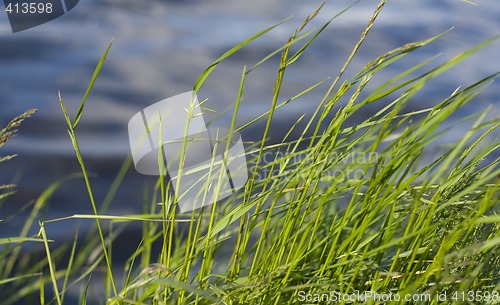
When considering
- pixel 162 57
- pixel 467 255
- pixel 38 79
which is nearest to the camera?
pixel 467 255

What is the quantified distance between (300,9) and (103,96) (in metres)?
1.61

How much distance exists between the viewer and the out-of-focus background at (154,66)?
130 inches

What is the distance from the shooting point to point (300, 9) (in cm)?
488

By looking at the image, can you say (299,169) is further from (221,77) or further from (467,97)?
(221,77)

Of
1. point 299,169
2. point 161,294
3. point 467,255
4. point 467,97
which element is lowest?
point 161,294

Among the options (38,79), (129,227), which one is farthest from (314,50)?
(129,227)

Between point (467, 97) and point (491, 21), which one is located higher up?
point (467, 97)

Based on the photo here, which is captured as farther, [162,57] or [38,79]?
[162,57]

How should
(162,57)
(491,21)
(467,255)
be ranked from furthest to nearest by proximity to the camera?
1. (491,21)
2. (162,57)
3. (467,255)

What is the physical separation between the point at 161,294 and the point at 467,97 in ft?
2.24

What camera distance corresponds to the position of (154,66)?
4117 millimetres

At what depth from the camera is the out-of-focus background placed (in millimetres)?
3291

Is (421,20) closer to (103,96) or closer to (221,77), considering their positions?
(221,77)

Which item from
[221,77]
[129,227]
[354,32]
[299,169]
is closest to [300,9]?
[354,32]
